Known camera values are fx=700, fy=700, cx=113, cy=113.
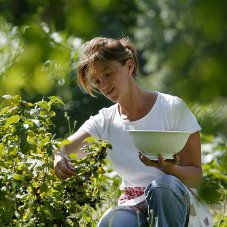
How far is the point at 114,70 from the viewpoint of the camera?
9.55ft

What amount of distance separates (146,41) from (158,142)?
1.57 m

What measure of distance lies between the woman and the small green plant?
6 centimetres

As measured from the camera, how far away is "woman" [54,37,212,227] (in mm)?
2646

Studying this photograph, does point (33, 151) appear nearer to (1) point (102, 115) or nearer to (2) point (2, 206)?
(2) point (2, 206)

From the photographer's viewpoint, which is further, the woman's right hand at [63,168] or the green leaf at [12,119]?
the woman's right hand at [63,168]

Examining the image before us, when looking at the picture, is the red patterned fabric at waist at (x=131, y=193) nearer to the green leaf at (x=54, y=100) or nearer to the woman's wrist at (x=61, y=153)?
the woman's wrist at (x=61, y=153)

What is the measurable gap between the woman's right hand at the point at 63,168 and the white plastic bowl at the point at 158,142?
27 centimetres

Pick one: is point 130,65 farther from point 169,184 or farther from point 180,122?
point 169,184

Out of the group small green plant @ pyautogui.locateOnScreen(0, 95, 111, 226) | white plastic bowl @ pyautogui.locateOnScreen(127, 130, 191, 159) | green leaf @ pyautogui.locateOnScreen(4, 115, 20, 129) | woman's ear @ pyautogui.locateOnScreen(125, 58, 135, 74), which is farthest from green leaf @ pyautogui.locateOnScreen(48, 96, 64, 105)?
woman's ear @ pyautogui.locateOnScreen(125, 58, 135, 74)

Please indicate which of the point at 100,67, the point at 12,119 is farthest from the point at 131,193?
the point at 12,119

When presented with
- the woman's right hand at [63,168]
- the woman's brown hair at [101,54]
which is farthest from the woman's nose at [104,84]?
the woman's right hand at [63,168]

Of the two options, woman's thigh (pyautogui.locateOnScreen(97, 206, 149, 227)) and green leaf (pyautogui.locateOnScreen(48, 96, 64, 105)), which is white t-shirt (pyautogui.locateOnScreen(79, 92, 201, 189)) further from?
green leaf (pyautogui.locateOnScreen(48, 96, 64, 105))

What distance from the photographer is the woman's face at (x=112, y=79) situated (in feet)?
9.39

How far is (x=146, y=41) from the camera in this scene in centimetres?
107
